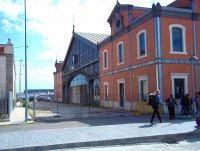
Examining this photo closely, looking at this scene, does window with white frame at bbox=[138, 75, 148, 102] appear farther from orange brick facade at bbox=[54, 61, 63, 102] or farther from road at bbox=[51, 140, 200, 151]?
orange brick facade at bbox=[54, 61, 63, 102]

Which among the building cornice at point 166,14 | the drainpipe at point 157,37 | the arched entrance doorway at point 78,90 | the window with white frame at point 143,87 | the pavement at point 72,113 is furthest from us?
the arched entrance doorway at point 78,90

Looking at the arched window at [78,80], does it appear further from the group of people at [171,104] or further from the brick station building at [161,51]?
the group of people at [171,104]

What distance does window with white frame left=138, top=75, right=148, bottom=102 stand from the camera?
26031mm

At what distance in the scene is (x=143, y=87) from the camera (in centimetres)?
2662

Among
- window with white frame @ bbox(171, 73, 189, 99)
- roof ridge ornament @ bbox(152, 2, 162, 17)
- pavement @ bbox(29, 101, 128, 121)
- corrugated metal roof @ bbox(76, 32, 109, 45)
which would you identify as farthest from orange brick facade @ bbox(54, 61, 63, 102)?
roof ridge ornament @ bbox(152, 2, 162, 17)

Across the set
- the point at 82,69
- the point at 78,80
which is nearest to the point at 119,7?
the point at 82,69

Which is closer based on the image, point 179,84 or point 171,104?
point 171,104

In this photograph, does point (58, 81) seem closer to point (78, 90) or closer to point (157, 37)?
point (78, 90)

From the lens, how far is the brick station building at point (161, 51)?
24.2 metres

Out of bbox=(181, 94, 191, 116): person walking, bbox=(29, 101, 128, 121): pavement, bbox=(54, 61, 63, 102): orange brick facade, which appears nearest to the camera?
bbox=(181, 94, 191, 116): person walking

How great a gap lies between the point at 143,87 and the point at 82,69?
71.8 ft

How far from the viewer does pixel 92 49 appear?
138 ft

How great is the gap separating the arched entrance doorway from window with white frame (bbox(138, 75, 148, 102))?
1884 centimetres

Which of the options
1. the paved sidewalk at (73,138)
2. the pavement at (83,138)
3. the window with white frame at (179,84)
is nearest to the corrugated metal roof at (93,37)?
the window with white frame at (179,84)
